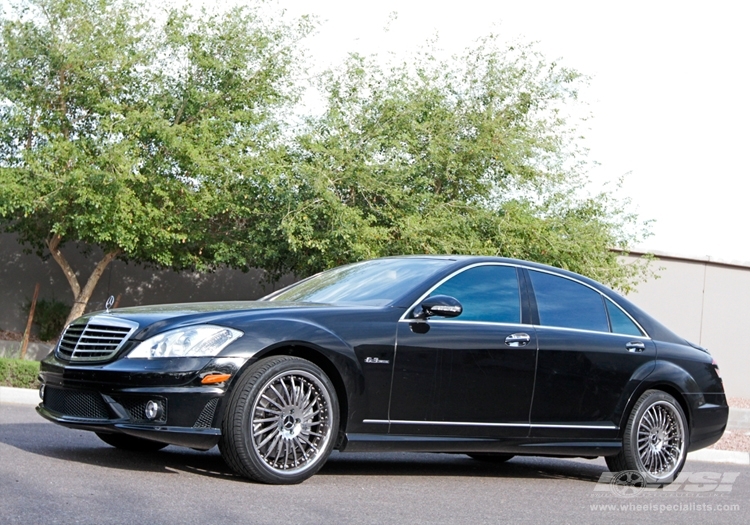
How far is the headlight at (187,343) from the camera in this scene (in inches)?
243

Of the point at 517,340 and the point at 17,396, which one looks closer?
the point at 517,340

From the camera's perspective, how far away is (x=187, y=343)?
20.3 ft

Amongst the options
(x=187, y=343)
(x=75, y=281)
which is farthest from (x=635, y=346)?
(x=75, y=281)

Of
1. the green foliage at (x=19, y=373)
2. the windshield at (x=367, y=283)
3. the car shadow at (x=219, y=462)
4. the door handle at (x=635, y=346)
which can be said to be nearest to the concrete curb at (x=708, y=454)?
the green foliage at (x=19, y=373)

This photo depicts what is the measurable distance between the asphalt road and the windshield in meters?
1.26

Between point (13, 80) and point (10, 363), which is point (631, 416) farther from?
point (13, 80)

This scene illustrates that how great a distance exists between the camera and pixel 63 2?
1822cm

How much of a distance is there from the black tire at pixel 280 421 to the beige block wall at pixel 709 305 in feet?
58.3

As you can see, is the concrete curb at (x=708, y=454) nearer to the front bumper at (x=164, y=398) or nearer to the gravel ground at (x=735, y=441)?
the gravel ground at (x=735, y=441)

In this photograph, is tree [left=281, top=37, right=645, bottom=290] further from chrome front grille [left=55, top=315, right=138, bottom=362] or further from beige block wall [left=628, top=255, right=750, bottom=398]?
chrome front grille [left=55, top=315, right=138, bottom=362]

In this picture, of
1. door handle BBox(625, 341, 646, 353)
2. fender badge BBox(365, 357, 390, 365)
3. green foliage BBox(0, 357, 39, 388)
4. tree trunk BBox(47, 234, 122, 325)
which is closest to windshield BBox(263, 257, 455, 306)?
fender badge BBox(365, 357, 390, 365)

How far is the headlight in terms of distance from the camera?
6168mm

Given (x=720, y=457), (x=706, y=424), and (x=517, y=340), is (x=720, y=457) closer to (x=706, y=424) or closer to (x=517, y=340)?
(x=706, y=424)

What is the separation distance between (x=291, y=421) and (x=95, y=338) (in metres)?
1.37
